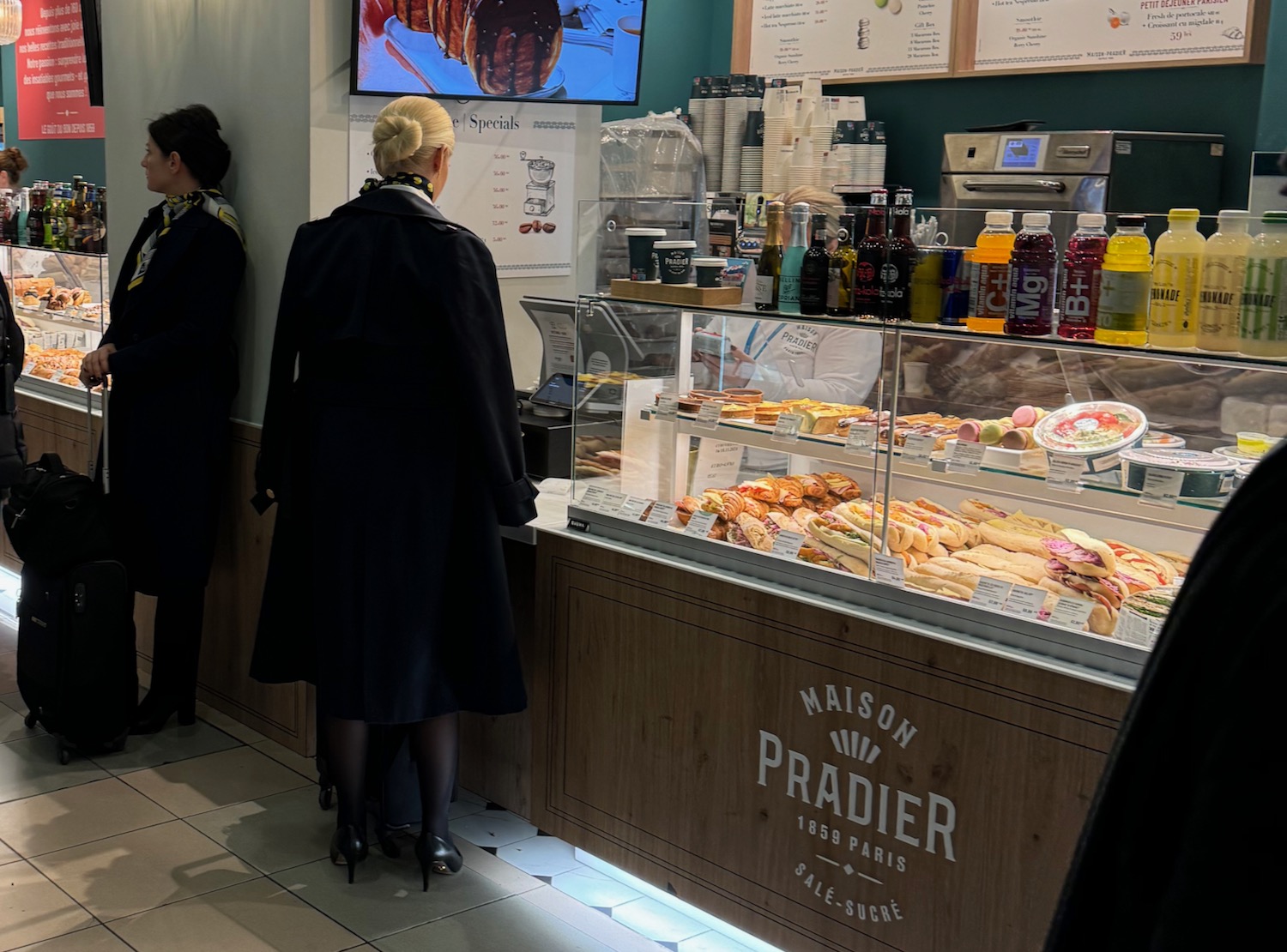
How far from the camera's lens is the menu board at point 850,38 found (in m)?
5.87

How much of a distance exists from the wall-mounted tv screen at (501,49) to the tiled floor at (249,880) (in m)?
2.13

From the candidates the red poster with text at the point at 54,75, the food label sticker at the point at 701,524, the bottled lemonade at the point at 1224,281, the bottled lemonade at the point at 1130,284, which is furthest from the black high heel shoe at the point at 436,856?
the red poster with text at the point at 54,75

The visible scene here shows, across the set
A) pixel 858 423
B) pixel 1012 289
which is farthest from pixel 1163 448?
pixel 858 423

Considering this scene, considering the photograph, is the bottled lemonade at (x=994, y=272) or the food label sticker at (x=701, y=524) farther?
the food label sticker at (x=701, y=524)

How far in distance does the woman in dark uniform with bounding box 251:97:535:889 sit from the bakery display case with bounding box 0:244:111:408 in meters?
2.40

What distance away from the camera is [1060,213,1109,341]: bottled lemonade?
2.28m

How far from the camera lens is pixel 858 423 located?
279cm

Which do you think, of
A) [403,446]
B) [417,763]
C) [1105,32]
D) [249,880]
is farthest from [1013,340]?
[1105,32]

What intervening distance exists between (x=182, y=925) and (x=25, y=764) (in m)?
1.22

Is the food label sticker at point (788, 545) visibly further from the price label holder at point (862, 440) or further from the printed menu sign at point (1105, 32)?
the printed menu sign at point (1105, 32)

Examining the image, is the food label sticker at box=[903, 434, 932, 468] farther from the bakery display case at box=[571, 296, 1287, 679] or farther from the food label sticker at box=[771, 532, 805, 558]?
the food label sticker at box=[771, 532, 805, 558]

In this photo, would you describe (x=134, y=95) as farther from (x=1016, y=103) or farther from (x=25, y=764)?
(x=1016, y=103)

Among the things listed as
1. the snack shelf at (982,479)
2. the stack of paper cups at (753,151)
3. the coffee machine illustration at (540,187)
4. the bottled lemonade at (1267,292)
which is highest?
the stack of paper cups at (753,151)

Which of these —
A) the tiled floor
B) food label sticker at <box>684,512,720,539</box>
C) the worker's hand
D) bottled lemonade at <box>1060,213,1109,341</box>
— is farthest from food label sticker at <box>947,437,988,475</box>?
the worker's hand
